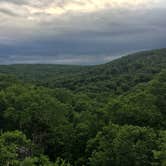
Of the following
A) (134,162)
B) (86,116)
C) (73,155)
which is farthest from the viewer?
(86,116)

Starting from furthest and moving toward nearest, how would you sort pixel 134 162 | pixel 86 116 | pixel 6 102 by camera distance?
1. pixel 6 102
2. pixel 86 116
3. pixel 134 162

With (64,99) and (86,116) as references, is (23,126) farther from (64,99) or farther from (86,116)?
(64,99)

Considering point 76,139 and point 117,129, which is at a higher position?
point 117,129

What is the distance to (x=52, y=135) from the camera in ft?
223

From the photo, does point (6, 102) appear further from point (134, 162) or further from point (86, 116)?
point (134, 162)

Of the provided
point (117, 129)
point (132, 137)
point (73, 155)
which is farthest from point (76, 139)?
point (132, 137)

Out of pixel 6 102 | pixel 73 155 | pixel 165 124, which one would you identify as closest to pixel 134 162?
pixel 165 124

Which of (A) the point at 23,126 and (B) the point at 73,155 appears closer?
(B) the point at 73,155

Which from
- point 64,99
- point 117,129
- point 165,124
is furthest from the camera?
point 64,99

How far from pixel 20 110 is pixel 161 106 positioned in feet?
86.1

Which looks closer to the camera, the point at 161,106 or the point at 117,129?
the point at 117,129

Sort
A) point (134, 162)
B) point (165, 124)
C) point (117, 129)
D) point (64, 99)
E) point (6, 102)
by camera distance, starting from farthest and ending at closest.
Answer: point (64, 99), point (6, 102), point (165, 124), point (117, 129), point (134, 162)

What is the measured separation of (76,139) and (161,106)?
15581 millimetres

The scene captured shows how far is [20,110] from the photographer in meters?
74.1
